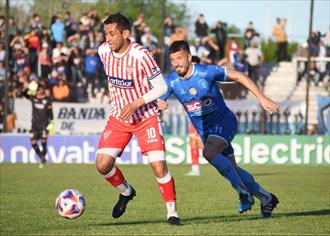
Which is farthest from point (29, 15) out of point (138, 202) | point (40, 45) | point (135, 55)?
point (135, 55)

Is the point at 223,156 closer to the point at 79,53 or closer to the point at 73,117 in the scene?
the point at 73,117

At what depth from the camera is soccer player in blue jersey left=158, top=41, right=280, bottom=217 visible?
11523 mm

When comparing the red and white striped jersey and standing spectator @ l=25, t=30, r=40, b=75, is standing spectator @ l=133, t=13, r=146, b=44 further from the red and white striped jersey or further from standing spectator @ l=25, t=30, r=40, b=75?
the red and white striped jersey

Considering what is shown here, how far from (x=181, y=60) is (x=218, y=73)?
51 centimetres

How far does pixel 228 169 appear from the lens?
Result: 1158 centimetres

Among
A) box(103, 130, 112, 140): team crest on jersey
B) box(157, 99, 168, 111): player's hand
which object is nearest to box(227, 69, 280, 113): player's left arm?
box(157, 99, 168, 111): player's hand

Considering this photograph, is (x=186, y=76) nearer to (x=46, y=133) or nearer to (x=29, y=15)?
(x=46, y=133)

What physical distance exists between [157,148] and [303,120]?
61.3 ft

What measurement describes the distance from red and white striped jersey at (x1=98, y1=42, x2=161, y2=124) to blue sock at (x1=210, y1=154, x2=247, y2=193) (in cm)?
100

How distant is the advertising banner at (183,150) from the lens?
92.2 ft

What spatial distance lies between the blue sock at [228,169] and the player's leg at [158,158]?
71 cm

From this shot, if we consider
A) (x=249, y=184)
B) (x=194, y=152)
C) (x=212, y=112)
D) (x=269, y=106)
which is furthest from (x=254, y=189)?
(x=194, y=152)

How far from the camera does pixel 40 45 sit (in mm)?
30953

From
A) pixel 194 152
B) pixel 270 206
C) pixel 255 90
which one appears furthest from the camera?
pixel 194 152
